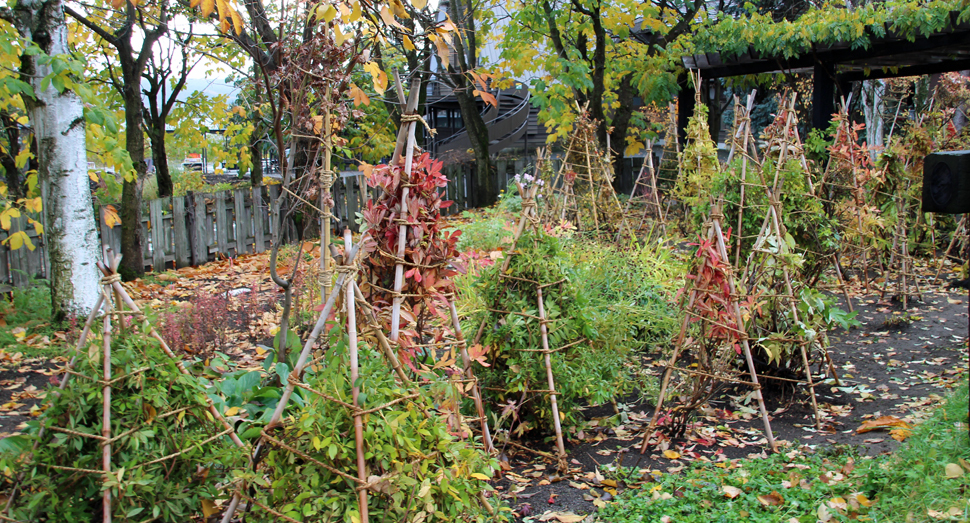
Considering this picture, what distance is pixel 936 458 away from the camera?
2.59 m

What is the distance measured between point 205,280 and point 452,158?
433 inches

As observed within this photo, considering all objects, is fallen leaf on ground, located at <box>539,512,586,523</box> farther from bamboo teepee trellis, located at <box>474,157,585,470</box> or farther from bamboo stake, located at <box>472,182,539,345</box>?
bamboo stake, located at <box>472,182,539,345</box>

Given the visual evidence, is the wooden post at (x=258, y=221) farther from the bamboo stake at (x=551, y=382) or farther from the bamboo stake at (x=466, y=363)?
the bamboo stake at (x=466, y=363)

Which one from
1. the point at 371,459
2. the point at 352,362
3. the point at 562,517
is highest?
the point at 352,362

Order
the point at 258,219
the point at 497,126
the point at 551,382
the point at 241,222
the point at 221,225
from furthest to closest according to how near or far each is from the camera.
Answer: the point at 497,126
the point at 258,219
the point at 241,222
the point at 221,225
the point at 551,382

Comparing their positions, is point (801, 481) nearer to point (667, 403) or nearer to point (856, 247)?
point (667, 403)

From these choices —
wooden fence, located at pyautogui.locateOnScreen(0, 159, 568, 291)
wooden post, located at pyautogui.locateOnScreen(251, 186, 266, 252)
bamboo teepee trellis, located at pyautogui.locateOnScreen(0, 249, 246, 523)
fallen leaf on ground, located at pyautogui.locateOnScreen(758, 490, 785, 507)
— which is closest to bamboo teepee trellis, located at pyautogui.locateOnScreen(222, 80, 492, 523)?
bamboo teepee trellis, located at pyautogui.locateOnScreen(0, 249, 246, 523)

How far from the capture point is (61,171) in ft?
17.4

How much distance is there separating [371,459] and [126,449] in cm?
91

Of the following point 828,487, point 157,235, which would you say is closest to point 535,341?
point 828,487

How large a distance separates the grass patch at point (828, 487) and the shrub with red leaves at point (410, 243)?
4.25ft

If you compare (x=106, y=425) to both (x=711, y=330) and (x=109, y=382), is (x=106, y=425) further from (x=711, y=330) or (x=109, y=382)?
(x=711, y=330)

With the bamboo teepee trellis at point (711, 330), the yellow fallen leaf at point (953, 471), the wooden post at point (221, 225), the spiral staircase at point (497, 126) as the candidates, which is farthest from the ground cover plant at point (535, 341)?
the spiral staircase at point (497, 126)

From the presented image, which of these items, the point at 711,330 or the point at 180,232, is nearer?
the point at 711,330
